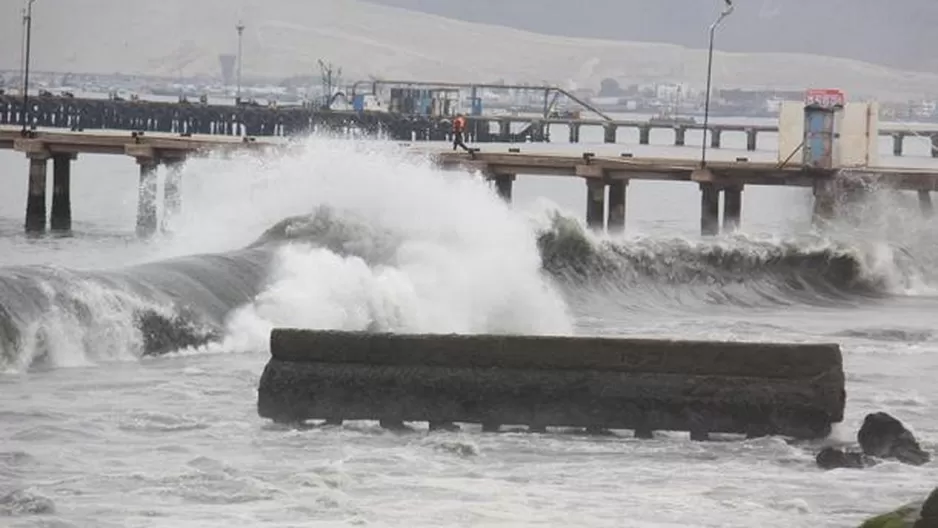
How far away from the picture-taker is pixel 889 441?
15359mm

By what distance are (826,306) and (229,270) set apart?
1471cm

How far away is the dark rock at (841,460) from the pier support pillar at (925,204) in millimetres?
30059

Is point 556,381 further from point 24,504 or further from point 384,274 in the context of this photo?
point 384,274

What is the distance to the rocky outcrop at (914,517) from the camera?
9.59m

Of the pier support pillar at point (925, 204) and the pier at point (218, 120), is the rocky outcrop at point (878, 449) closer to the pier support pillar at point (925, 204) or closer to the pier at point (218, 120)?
the pier support pillar at point (925, 204)

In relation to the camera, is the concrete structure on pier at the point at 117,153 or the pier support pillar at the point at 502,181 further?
the concrete structure on pier at the point at 117,153

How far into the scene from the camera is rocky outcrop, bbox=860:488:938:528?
31.4ft

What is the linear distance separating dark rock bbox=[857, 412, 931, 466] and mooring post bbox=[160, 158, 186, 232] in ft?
114

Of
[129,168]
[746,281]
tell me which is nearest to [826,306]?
[746,281]

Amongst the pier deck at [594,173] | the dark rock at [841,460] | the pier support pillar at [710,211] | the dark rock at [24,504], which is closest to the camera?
the dark rock at [24,504]

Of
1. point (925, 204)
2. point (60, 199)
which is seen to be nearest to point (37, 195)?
point (60, 199)

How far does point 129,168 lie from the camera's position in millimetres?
103500

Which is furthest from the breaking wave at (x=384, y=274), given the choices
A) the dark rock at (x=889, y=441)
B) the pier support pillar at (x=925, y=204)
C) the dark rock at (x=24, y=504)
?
the dark rock at (x=889, y=441)

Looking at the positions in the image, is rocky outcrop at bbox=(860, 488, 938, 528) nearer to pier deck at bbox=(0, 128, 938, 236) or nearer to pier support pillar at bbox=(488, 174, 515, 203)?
pier deck at bbox=(0, 128, 938, 236)
